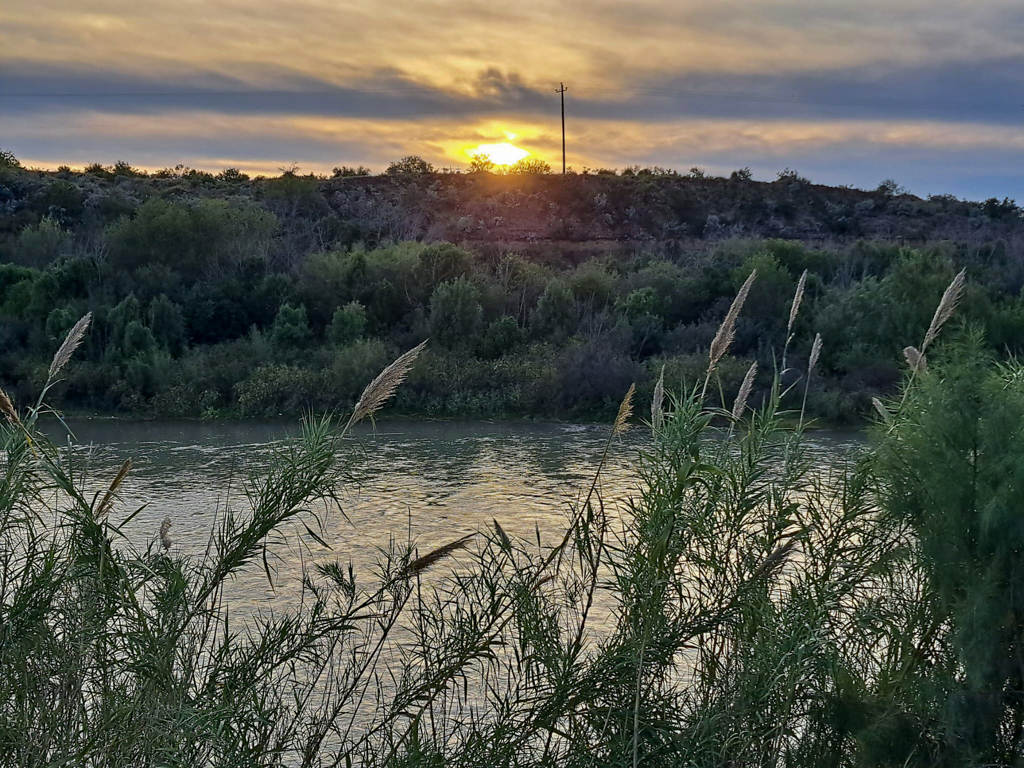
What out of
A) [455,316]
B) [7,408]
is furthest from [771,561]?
[455,316]

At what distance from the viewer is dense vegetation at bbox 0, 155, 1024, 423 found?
69.0ft

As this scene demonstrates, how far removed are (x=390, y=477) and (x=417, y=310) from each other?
1124 cm

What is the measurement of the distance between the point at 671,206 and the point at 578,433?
31.8 meters

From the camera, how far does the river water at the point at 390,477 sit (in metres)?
10.3

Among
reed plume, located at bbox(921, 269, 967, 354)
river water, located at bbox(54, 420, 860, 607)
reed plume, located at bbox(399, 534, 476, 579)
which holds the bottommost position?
river water, located at bbox(54, 420, 860, 607)

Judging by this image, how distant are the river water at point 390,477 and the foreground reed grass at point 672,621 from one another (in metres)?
3.76

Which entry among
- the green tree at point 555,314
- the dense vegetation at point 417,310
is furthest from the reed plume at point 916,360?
the green tree at point 555,314

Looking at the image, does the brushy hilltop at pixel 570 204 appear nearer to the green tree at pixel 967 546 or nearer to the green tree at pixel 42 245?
the green tree at pixel 42 245

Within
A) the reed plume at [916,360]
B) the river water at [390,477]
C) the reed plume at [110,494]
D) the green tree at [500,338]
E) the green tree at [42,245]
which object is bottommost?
the river water at [390,477]

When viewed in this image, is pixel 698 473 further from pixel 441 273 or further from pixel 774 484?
pixel 441 273

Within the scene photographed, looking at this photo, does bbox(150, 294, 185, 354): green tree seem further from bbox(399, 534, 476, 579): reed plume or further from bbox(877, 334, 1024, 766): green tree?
bbox(877, 334, 1024, 766): green tree

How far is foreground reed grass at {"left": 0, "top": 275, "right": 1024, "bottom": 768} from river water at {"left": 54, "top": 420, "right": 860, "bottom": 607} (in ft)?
12.3

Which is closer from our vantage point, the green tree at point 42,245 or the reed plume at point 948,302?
the reed plume at point 948,302

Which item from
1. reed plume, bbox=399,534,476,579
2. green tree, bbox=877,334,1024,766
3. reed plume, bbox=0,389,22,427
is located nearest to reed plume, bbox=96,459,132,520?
reed plume, bbox=0,389,22,427
